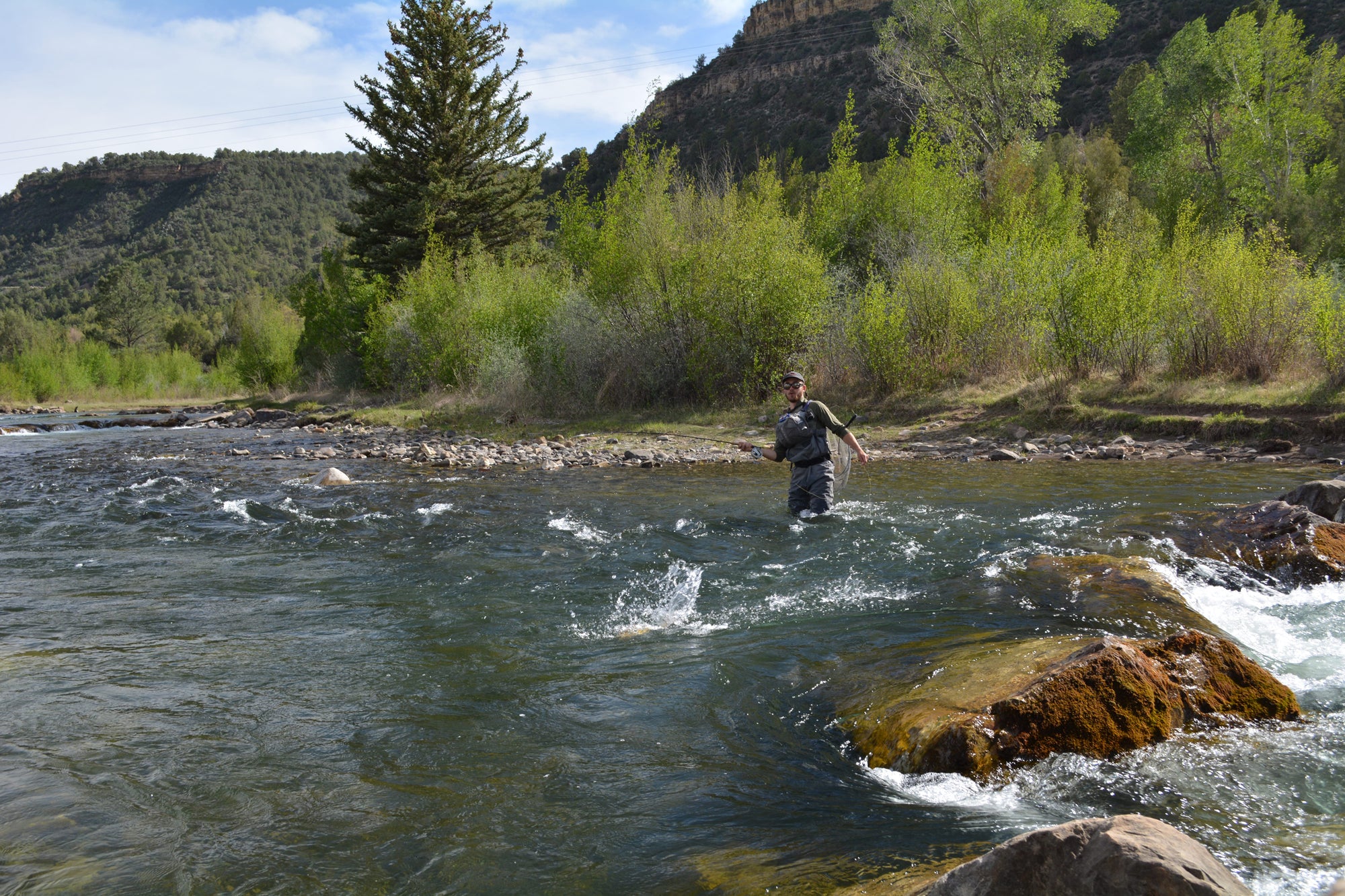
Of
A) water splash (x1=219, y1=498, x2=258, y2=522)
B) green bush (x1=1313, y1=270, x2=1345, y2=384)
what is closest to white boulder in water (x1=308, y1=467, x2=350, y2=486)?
water splash (x1=219, y1=498, x2=258, y2=522)

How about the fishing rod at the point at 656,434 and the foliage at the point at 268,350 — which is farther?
the foliage at the point at 268,350

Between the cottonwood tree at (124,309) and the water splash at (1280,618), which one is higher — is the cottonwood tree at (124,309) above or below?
above

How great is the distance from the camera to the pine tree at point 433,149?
118 ft

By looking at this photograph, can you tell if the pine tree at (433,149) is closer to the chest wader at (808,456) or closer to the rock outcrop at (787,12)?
the chest wader at (808,456)

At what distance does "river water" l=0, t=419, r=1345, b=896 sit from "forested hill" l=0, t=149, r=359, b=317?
102 metres

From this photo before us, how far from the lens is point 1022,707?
389 cm

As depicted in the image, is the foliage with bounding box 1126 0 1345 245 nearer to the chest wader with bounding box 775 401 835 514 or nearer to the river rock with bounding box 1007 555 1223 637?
the chest wader with bounding box 775 401 835 514

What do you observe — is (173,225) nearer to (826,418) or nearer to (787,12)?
(787,12)

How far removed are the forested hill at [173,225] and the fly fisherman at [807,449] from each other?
102 meters

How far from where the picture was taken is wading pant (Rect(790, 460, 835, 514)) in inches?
393

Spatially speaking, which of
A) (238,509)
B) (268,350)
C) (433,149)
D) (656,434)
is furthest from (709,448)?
(268,350)

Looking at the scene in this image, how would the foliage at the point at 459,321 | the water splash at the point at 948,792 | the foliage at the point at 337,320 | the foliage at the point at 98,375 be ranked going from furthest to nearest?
Result: the foliage at the point at 98,375 < the foliage at the point at 337,320 < the foliage at the point at 459,321 < the water splash at the point at 948,792

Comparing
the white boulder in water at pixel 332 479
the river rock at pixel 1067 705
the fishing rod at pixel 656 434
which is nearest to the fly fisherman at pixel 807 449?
the river rock at pixel 1067 705

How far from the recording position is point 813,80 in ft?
252
